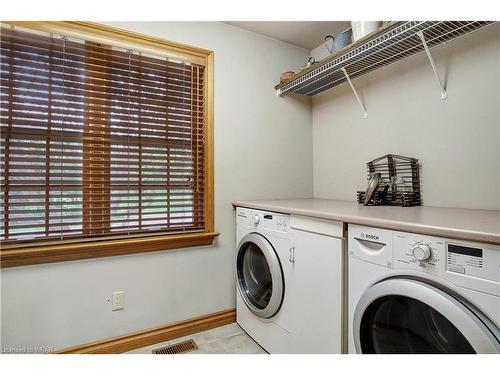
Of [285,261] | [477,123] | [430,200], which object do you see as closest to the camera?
[477,123]

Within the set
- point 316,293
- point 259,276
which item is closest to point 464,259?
point 316,293

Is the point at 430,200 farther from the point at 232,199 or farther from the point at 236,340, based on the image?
the point at 236,340

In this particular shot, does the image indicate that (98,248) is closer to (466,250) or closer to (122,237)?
(122,237)

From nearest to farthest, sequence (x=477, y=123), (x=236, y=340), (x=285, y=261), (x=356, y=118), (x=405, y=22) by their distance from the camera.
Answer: (x=405, y=22) < (x=477, y=123) < (x=285, y=261) < (x=236, y=340) < (x=356, y=118)

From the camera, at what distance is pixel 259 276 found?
1867mm

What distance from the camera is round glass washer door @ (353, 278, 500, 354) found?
78 centimetres

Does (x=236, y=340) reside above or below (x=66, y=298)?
below

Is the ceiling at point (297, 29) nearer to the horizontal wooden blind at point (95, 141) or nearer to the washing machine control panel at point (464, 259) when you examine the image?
the horizontal wooden blind at point (95, 141)

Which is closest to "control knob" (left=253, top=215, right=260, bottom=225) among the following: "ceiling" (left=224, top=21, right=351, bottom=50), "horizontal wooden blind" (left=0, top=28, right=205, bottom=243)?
"horizontal wooden blind" (left=0, top=28, right=205, bottom=243)

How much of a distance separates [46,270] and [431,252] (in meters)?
1.89

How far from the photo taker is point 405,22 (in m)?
1.31

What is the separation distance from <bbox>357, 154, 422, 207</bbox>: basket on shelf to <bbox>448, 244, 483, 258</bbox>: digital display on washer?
0.78 metres

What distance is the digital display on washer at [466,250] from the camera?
0.80 metres
